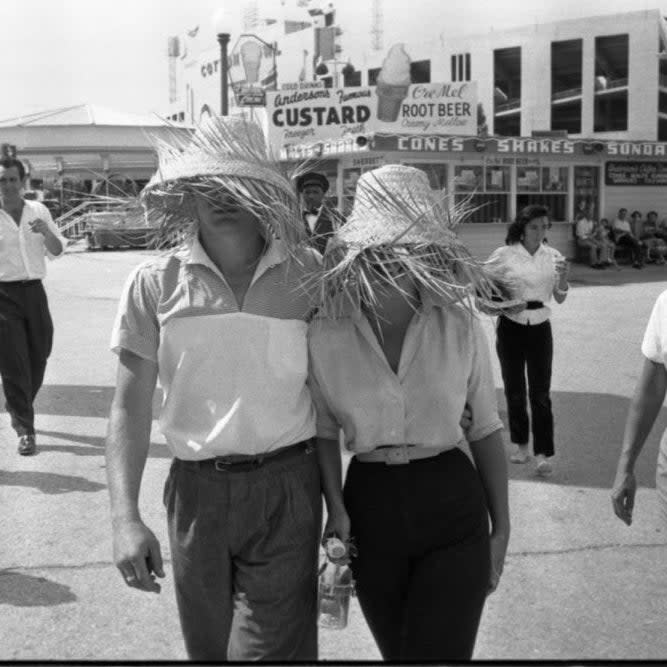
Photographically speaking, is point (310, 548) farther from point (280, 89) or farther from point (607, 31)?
point (607, 31)

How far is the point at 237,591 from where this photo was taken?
222 cm

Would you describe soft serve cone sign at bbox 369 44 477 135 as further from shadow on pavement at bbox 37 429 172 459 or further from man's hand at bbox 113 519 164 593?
man's hand at bbox 113 519 164 593

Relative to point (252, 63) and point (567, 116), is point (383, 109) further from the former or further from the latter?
point (567, 116)

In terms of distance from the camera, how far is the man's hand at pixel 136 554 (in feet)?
6.85

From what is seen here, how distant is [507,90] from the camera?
43062mm

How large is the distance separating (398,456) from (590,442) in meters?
4.30

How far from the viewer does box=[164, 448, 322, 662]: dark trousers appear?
2.17 meters

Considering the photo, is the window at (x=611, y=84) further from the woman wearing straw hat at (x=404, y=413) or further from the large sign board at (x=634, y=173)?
the woman wearing straw hat at (x=404, y=413)

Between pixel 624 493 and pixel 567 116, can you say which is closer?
pixel 624 493

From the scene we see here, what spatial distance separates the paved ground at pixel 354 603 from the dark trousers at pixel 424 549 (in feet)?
3.81

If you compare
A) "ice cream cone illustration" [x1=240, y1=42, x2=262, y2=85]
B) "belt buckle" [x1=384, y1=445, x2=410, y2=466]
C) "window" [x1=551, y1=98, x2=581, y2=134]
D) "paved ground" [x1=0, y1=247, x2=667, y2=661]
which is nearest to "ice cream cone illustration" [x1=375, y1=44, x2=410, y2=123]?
"ice cream cone illustration" [x1=240, y1=42, x2=262, y2=85]

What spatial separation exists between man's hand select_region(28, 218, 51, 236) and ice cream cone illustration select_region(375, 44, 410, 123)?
1461 centimetres

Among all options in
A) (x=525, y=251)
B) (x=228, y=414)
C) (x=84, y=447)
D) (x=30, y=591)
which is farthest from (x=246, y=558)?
(x=84, y=447)

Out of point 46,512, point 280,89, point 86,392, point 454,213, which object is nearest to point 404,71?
point 280,89
